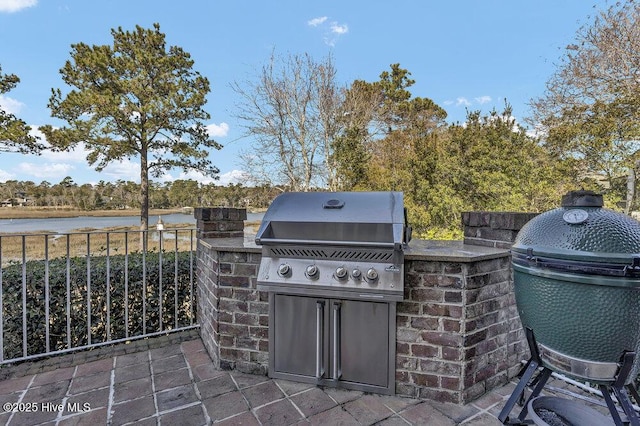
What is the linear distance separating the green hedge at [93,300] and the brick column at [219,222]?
1.92 feet

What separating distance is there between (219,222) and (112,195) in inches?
326

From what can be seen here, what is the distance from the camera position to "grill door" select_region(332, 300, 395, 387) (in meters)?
2.06

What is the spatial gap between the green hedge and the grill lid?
1609 mm

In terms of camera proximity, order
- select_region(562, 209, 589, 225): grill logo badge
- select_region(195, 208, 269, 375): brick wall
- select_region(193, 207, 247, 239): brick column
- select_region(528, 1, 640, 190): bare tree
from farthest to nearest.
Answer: select_region(528, 1, 640, 190): bare tree, select_region(193, 207, 247, 239): brick column, select_region(195, 208, 269, 375): brick wall, select_region(562, 209, 589, 225): grill logo badge

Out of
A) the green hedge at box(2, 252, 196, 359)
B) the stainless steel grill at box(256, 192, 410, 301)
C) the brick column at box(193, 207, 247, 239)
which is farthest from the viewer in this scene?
the brick column at box(193, 207, 247, 239)

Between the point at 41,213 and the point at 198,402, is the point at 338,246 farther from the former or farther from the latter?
the point at 41,213

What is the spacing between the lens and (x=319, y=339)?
213cm

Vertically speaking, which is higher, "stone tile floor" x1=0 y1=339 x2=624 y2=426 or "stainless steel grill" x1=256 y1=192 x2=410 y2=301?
"stainless steel grill" x1=256 y1=192 x2=410 y2=301

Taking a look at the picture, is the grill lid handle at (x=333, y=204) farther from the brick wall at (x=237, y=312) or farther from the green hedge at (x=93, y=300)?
the green hedge at (x=93, y=300)

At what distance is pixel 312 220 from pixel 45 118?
10.9 meters

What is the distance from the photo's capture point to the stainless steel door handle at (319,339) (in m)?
2.12

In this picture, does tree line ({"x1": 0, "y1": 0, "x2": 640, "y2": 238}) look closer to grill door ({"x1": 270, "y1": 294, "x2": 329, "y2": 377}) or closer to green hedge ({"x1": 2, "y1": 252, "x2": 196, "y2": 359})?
green hedge ({"x1": 2, "y1": 252, "x2": 196, "y2": 359})

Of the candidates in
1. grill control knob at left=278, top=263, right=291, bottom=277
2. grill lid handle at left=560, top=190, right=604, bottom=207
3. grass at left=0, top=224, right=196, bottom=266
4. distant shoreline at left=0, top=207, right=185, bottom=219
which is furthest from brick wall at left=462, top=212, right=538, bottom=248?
distant shoreline at left=0, top=207, right=185, bottom=219

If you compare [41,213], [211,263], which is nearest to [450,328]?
[211,263]
